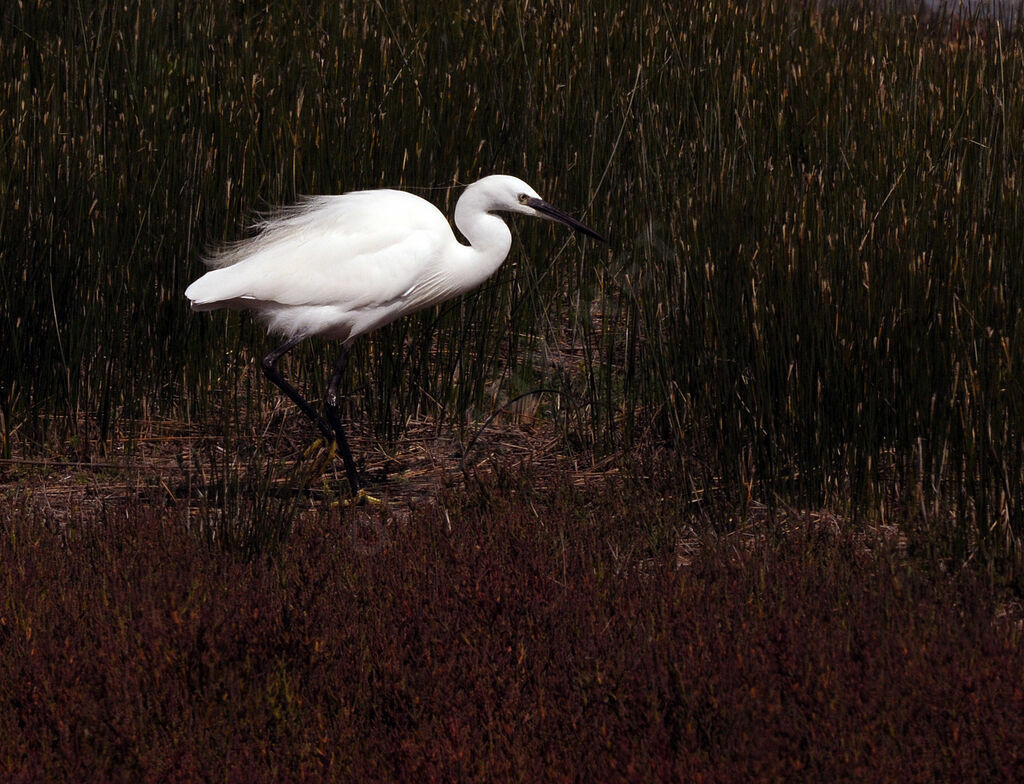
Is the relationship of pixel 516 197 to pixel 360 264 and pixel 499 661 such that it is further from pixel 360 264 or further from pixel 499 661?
pixel 499 661

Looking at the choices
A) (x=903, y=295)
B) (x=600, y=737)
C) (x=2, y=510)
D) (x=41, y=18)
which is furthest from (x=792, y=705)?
(x=41, y=18)

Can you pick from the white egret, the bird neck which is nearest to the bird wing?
the white egret

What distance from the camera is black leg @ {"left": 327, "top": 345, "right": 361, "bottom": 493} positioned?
475 cm

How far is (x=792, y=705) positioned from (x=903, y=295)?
186cm

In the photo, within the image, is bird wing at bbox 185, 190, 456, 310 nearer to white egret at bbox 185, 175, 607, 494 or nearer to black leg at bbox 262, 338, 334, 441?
white egret at bbox 185, 175, 607, 494

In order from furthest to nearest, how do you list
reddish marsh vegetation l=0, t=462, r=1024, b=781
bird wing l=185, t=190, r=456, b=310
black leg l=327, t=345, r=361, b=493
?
black leg l=327, t=345, r=361, b=493
bird wing l=185, t=190, r=456, b=310
reddish marsh vegetation l=0, t=462, r=1024, b=781

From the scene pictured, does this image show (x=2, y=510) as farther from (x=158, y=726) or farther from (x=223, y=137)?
(x=223, y=137)

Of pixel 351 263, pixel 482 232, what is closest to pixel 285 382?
pixel 351 263

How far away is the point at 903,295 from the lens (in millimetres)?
4168

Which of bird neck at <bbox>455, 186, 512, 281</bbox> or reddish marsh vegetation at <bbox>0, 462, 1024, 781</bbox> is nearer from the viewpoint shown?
reddish marsh vegetation at <bbox>0, 462, 1024, 781</bbox>

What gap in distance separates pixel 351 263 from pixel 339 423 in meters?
0.64

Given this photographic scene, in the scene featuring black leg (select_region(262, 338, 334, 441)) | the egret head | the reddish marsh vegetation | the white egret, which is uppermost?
the egret head

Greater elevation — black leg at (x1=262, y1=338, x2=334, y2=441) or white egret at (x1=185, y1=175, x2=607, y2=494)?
white egret at (x1=185, y1=175, x2=607, y2=494)

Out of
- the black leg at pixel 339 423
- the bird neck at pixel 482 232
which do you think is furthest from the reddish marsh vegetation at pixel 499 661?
the bird neck at pixel 482 232
